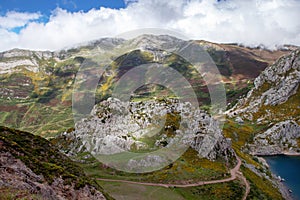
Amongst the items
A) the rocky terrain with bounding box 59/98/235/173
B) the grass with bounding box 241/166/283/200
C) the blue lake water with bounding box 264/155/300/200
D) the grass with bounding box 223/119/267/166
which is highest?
the rocky terrain with bounding box 59/98/235/173

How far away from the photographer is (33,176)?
34188mm

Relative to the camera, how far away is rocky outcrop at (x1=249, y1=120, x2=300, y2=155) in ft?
541

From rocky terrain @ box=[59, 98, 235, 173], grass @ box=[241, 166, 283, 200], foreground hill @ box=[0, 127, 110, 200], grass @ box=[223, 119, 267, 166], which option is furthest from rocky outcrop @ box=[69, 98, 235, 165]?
grass @ box=[223, 119, 267, 166]

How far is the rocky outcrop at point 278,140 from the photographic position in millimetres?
164875

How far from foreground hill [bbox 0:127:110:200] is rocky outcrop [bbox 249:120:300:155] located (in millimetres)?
142398

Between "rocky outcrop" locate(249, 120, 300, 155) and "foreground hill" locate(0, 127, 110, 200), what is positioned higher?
"foreground hill" locate(0, 127, 110, 200)

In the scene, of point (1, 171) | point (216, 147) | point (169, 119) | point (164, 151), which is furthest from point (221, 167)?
point (1, 171)

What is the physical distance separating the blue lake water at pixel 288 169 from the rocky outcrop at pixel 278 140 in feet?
28.4

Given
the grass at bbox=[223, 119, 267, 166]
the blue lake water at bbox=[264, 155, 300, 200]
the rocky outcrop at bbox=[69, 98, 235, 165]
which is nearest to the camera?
the rocky outcrop at bbox=[69, 98, 235, 165]

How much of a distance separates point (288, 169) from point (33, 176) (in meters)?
128

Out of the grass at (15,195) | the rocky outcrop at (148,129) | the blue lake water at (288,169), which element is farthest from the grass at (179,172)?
the grass at (15,195)

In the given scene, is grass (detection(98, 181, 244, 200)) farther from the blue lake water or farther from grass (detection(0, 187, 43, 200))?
the blue lake water

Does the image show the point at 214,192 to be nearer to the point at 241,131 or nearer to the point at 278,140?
the point at 278,140

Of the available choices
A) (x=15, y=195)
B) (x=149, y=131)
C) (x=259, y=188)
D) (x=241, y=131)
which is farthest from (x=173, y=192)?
(x=241, y=131)
